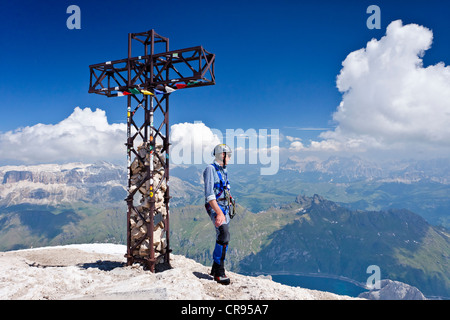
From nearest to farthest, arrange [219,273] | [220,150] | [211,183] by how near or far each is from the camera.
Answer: [211,183]
[219,273]
[220,150]

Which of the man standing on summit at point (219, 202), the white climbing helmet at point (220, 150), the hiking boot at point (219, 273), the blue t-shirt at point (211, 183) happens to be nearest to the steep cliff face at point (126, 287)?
the hiking boot at point (219, 273)

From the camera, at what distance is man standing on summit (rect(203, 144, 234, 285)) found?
10492mm

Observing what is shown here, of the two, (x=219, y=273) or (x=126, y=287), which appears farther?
(x=219, y=273)

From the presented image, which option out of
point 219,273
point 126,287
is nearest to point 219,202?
Result: point 219,273

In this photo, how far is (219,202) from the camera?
1088 centimetres

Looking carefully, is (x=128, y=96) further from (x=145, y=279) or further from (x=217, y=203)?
(x=145, y=279)

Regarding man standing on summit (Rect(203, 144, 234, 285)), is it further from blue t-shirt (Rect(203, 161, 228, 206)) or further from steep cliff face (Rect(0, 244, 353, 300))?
steep cliff face (Rect(0, 244, 353, 300))

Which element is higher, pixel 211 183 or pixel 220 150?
pixel 220 150

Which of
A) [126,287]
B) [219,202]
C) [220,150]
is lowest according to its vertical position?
[126,287]

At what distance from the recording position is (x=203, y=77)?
40.6ft

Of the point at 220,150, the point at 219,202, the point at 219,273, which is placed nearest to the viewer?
the point at 219,273

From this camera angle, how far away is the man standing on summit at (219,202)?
10.5m

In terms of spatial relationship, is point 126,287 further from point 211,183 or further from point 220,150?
point 220,150
